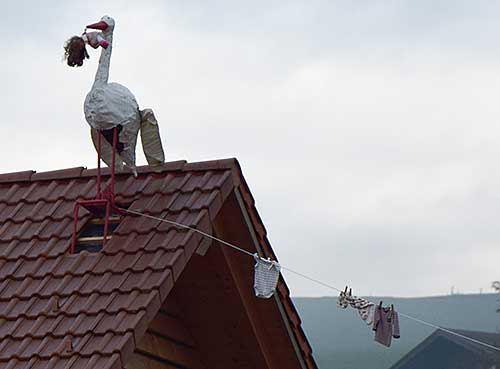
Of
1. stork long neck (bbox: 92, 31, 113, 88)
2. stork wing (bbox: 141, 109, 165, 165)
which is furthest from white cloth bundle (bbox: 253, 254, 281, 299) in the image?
stork long neck (bbox: 92, 31, 113, 88)

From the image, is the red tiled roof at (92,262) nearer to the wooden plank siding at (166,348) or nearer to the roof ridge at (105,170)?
the roof ridge at (105,170)

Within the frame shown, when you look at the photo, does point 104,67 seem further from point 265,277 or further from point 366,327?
point 366,327

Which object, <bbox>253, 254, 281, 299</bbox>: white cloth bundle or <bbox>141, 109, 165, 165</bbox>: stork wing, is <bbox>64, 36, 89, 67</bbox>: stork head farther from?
<bbox>253, 254, 281, 299</bbox>: white cloth bundle

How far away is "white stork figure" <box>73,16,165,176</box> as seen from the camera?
10391 mm

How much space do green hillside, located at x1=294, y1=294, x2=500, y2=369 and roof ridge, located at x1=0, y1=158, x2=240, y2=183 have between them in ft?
59.0

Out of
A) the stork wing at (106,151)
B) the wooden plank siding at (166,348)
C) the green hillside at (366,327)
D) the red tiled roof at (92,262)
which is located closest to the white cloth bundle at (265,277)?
the red tiled roof at (92,262)

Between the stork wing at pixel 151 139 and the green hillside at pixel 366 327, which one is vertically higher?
the green hillside at pixel 366 327

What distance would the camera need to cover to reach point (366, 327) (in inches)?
1133

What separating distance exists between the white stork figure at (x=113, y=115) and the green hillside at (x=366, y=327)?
18.5m

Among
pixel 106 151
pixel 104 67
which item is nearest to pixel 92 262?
pixel 106 151

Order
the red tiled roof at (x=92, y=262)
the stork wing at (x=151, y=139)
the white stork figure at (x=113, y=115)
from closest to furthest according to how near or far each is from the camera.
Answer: the red tiled roof at (x=92, y=262)
the white stork figure at (x=113, y=115)
the stork wing at (x=151, y=139)

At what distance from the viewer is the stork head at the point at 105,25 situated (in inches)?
421

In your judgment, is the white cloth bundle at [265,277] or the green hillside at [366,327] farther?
the green hillside at [366,327]

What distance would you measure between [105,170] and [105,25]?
1040 millimetres
